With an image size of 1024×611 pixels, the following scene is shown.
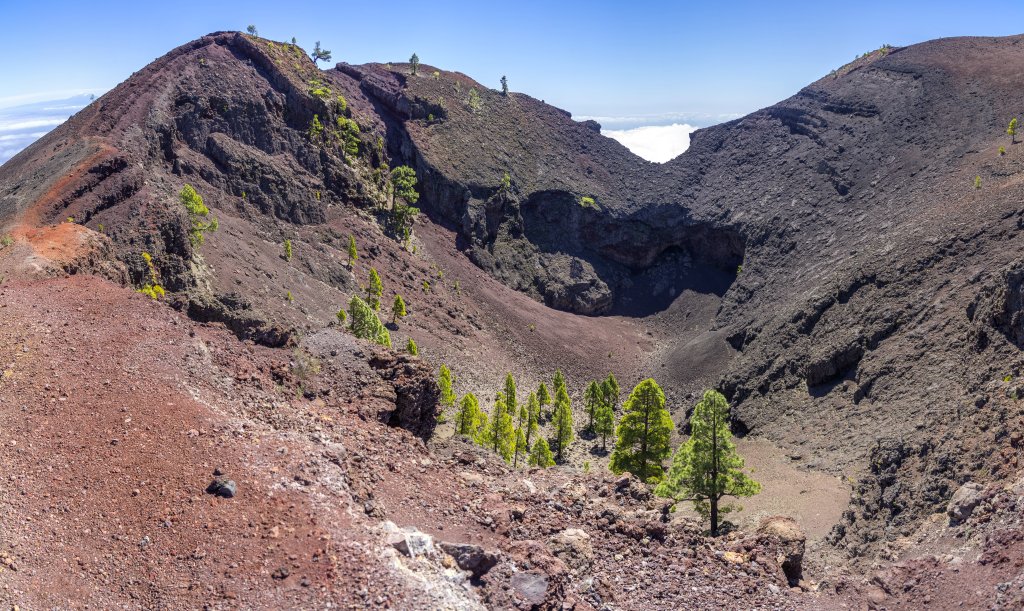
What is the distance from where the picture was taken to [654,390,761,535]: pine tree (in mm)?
29334

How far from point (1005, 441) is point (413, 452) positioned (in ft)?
68.9

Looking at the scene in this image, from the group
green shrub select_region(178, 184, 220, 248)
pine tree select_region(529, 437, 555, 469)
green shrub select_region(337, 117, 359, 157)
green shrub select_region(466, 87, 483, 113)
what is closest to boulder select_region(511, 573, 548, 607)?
pine tree select_region(529, 437, 555, 469)

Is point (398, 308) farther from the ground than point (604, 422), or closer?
farther from the ground

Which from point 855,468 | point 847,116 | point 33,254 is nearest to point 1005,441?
point 855,468

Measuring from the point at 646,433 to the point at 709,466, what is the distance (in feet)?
30.2

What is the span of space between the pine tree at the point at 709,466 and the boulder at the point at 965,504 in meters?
10.1

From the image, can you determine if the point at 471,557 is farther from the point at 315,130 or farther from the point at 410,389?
the point at 315,130

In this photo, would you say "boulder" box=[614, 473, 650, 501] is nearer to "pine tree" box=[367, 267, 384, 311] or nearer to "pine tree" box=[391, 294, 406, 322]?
"pine tree" box=[391, 294, 406, 322]

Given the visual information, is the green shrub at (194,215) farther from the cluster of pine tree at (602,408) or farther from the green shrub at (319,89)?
the cluster of pine tree at (602,408)

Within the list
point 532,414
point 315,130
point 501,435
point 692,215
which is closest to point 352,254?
point 315,130

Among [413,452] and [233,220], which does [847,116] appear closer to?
[233,220]

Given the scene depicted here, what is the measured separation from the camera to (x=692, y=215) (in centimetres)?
8969

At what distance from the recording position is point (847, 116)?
85.2m

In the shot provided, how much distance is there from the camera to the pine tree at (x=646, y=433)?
38.4 m
